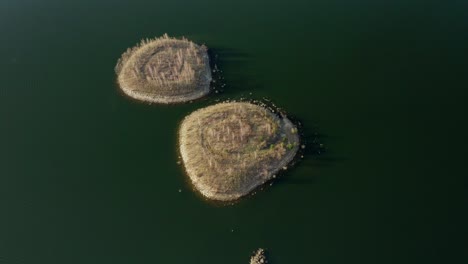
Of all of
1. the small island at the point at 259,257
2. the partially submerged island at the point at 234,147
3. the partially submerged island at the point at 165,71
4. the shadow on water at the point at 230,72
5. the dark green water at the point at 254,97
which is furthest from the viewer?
the shadow on water at the point at 230,72

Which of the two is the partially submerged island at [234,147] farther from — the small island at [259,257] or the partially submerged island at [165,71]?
the small island at [259,257]

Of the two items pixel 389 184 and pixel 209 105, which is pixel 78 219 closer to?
pixel 209 105

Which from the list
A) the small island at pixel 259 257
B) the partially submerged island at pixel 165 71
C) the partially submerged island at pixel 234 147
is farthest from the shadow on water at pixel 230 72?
the small island at pixel 259 257

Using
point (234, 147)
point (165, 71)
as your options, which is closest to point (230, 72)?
point (165, 71)

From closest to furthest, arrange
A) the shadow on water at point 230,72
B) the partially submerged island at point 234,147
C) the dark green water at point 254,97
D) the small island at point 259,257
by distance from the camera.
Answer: the small island at point 259,257, the dark green water at point 254,97, the partially submerged island at point 234,147, the shadow on water at point 230,72

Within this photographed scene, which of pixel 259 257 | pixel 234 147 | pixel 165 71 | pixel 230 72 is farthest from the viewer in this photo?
pixel 230 72

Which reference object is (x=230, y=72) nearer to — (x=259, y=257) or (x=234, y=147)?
(x=234, y=147)

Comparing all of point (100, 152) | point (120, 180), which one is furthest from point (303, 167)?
point (100, 152)
